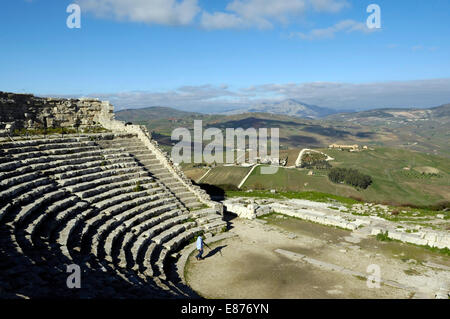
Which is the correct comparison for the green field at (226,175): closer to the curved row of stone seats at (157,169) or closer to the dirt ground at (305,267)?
the curved row of stone seats at (157,169)

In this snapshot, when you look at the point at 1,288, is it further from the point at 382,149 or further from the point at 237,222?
the point at 382,149

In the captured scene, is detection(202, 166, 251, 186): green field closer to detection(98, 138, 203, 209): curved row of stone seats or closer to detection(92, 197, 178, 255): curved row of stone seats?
detection(98, 138, 203, 209): curved row of stone seats

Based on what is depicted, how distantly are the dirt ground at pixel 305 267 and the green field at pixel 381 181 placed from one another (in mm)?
28679

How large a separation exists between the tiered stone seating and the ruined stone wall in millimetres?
4041

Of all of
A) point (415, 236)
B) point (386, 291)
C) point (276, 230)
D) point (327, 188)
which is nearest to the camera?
point (386, 291)

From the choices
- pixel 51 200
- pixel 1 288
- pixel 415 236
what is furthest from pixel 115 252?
pixel 415 236

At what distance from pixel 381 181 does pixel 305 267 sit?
200 feet

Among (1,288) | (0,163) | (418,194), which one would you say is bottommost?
(418,194)

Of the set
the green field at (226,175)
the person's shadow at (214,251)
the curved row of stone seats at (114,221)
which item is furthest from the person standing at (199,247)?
the green field at (226,175)

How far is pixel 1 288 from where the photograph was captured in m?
5.67

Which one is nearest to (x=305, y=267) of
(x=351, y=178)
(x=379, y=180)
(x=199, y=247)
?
(x=199, y=247)

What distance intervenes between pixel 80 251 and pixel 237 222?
33.7 ft

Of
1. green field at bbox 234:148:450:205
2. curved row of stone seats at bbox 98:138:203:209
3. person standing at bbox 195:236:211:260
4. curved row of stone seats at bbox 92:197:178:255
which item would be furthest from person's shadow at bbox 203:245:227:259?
green field at bbox 234:148:450:205

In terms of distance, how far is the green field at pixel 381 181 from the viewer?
5387 cm
